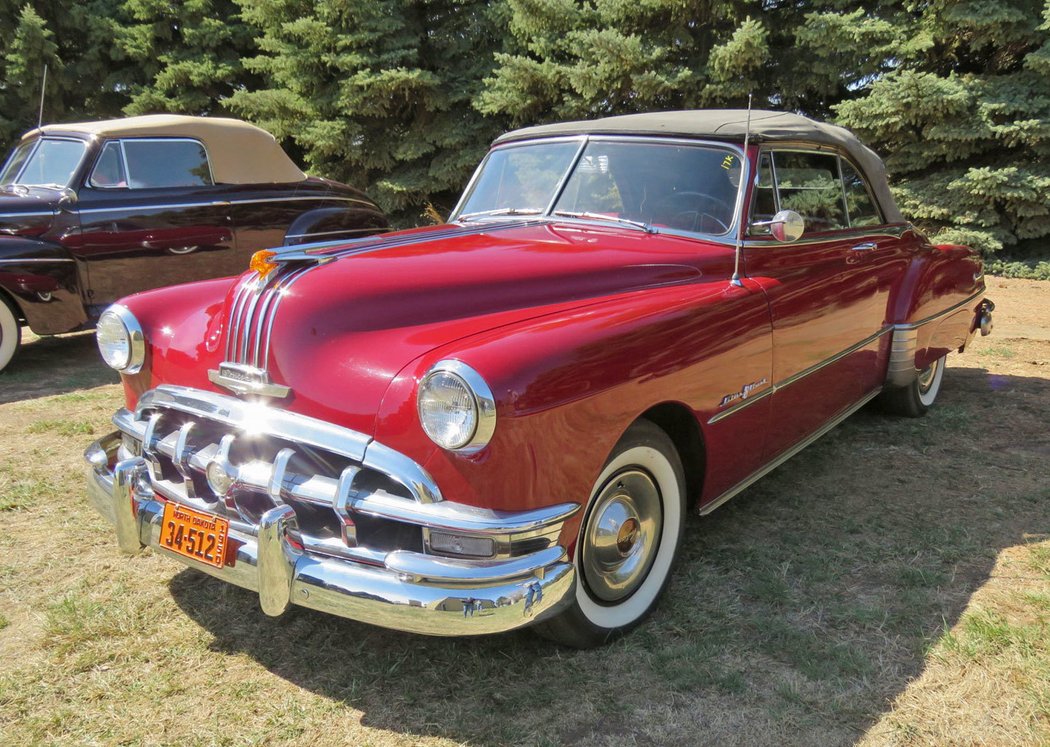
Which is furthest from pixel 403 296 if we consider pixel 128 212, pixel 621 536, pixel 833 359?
pixel 128 212

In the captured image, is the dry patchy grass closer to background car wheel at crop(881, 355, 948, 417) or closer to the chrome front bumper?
the chrome front bumper

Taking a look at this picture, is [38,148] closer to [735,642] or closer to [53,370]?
[53,370]

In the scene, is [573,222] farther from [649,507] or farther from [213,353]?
[213,353]

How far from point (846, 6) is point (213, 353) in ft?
33.7

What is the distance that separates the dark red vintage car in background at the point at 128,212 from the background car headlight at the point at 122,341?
2.64 m

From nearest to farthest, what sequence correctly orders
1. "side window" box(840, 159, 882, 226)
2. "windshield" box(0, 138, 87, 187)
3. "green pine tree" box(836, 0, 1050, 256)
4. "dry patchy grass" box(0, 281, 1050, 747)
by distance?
1. "dry patchy grass" box(0, 281, 1050, 747)
2. "side window" box(840, 159, 882, 226)
3. "windshield" box(0, 138, 87, 187)
4. "green pine tree" box(836, 0, 1050, 256)

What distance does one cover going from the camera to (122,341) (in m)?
2.92

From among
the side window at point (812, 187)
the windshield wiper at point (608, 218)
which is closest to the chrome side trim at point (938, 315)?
the side window at point (812, 187)

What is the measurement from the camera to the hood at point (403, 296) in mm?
2322

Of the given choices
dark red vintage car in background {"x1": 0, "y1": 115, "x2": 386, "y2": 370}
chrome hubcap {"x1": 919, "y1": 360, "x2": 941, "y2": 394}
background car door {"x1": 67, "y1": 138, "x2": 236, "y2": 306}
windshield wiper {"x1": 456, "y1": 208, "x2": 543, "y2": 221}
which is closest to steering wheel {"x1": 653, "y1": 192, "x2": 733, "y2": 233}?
windshield wiper {"x1": 456, "y1": 208, "x2": 543, "y2": 221}

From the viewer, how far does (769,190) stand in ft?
11.2

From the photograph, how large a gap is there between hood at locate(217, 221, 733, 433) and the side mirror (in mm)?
192

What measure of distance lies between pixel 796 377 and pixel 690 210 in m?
0.83

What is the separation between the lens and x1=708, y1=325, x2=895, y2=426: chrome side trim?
291 centimetres
